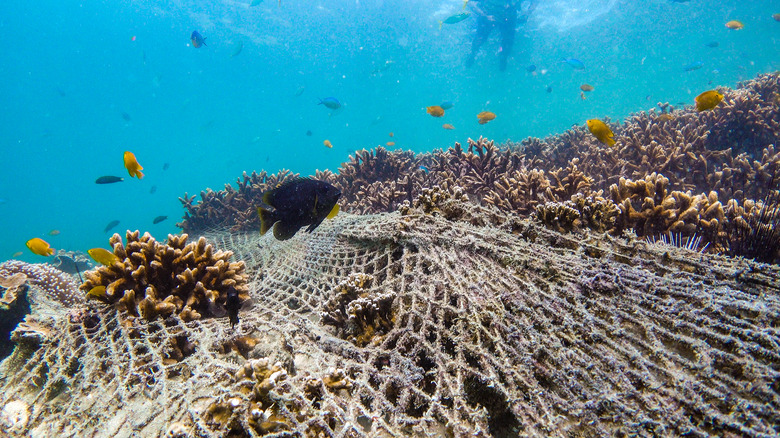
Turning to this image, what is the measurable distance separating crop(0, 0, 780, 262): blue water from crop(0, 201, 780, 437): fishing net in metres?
42.3

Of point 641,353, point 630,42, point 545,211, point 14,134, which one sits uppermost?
point 14,134

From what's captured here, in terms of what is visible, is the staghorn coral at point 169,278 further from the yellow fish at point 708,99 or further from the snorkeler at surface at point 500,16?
the snorkeler at surface at point 500,16

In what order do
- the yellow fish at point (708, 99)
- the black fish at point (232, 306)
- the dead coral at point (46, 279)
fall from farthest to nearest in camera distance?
1. the yellow fish at point (708, 99)
2. the dead coral at point (46, 279)
3. the black fish at point (232, 306)

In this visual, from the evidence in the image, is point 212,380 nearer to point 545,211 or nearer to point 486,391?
point 486,391

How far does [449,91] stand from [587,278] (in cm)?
8490

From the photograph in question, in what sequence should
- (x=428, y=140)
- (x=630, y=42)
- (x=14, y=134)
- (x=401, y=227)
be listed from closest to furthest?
(x=401, y=227), (x=630, y=42), (x=14, y=134), (x=428, y=140)

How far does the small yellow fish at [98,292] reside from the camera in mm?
2650

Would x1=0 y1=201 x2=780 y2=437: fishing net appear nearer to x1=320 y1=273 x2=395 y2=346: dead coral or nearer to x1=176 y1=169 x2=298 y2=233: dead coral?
x1=320 y1=273 x2=395 y2=346: dead coral

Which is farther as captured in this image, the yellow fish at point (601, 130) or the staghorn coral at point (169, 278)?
Result: the yellow fish at point (601, 130)

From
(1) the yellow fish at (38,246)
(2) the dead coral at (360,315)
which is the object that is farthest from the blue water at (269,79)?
(2) the dead coral at (360,315)

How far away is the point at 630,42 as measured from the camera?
186 feet

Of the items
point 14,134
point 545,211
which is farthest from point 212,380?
point 14,134

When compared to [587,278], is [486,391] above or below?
below

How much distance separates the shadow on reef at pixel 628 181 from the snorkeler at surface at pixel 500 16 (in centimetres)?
2599
